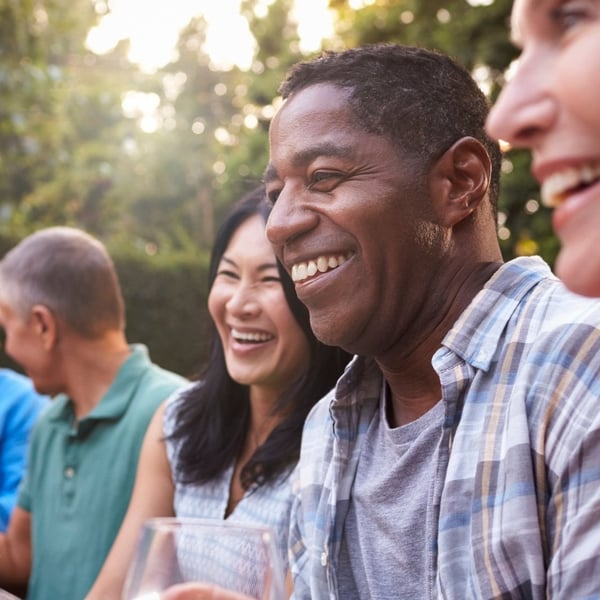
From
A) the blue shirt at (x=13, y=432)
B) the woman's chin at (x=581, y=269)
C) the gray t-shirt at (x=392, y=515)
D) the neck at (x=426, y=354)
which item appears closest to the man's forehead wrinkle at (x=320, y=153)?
the neck at (x=426, y=354)

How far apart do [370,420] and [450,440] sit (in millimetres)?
439

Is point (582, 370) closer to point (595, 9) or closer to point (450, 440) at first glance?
point (450, 440)

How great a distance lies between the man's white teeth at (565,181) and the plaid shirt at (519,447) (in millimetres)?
543

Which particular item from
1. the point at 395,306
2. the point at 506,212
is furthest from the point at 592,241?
the point at 506,212

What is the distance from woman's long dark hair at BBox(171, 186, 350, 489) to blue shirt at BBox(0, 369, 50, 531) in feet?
4.13

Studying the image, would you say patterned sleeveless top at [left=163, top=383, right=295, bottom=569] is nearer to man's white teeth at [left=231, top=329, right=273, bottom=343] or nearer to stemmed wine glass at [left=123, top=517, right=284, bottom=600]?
man's white teeth at [left=231, top=329, right=273, bottom=343]

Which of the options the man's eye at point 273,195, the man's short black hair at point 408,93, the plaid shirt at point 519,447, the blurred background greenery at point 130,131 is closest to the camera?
the plaid shirt at point 519,447

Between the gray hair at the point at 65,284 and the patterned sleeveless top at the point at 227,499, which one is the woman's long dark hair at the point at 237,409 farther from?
the gray hair at the point at 65,284

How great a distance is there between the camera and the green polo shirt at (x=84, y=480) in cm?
370

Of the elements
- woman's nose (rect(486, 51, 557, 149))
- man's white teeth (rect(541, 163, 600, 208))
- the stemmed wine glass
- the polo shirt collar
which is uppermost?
woman's nose (rect(486, 51, 557, 149))

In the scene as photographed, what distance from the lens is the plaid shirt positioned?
5.02ft

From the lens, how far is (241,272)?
3.29m

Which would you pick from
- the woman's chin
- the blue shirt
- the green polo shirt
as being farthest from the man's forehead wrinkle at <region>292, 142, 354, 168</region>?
the blue shirt

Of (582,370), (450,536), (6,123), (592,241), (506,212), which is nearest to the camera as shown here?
(592,241)
